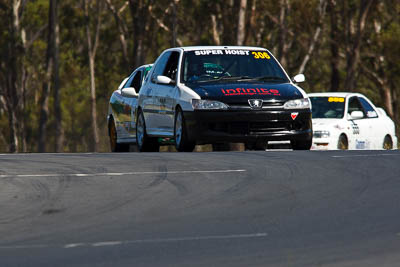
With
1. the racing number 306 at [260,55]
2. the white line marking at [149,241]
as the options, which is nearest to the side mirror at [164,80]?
the racing number 306 at [260,55]

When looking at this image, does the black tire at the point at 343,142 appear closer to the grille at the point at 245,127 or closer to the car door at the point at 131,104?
the car door at the point at 131,104

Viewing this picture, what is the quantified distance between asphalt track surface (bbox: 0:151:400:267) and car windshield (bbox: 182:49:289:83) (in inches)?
114

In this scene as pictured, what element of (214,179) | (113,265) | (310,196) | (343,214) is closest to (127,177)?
(214,179)

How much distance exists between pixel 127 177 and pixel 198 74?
203 inches

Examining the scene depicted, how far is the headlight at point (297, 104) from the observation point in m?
13.9

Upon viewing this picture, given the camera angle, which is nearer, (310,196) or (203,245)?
(203,245)

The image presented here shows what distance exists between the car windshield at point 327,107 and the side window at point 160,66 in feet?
13.3

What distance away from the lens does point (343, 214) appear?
7.29 meters

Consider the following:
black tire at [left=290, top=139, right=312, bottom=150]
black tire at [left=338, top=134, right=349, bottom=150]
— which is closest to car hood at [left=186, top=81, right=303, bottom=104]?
black tire at [left=290, top=139, right=312, bottom=150]

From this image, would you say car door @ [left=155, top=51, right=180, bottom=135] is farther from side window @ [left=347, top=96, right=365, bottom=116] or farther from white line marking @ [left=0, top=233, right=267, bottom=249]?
white line marking @ [left=0, top=233, right=267, bottom=249]

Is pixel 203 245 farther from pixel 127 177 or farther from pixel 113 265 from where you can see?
pixel 127 177

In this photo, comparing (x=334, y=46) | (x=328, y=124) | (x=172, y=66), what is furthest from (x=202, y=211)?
(x=334, y=46)

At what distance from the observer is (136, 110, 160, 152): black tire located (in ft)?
51.7

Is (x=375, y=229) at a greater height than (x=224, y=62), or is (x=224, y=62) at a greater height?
(x=224, y=62)
